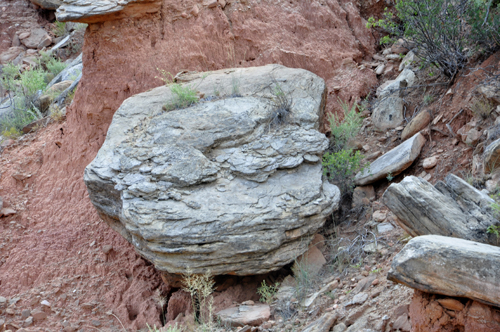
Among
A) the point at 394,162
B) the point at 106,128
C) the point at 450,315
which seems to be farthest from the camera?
the point at 106,128

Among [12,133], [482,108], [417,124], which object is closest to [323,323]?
[482,108]

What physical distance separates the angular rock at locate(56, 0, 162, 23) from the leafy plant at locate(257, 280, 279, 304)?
4.02m

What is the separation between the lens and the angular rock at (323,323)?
330 centimetres

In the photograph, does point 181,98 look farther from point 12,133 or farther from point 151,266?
point 12,133

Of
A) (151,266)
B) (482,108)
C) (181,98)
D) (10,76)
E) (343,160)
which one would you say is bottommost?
(151,266)

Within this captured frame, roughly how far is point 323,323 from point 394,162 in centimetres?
215

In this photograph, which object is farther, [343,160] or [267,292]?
[343,160]

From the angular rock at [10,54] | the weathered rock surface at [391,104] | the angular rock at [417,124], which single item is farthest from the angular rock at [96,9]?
the angular rock at [10,54]

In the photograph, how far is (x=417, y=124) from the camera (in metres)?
5.14

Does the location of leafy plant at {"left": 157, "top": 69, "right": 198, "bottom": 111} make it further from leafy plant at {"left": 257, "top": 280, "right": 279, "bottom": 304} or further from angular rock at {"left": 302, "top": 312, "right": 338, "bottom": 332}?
angular rock at {"left": 302, "top": 312, "right": 338, "bottom": 332}

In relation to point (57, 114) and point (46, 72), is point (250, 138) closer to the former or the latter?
point (57, 114)

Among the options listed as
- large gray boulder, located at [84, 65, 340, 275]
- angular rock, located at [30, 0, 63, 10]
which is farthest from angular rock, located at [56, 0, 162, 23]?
angular rock, located at [30, 0, 63, 10]

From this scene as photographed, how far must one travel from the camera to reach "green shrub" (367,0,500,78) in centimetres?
483

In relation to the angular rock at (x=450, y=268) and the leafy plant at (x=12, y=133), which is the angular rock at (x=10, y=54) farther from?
the angular rock at (x=450, y=268)
